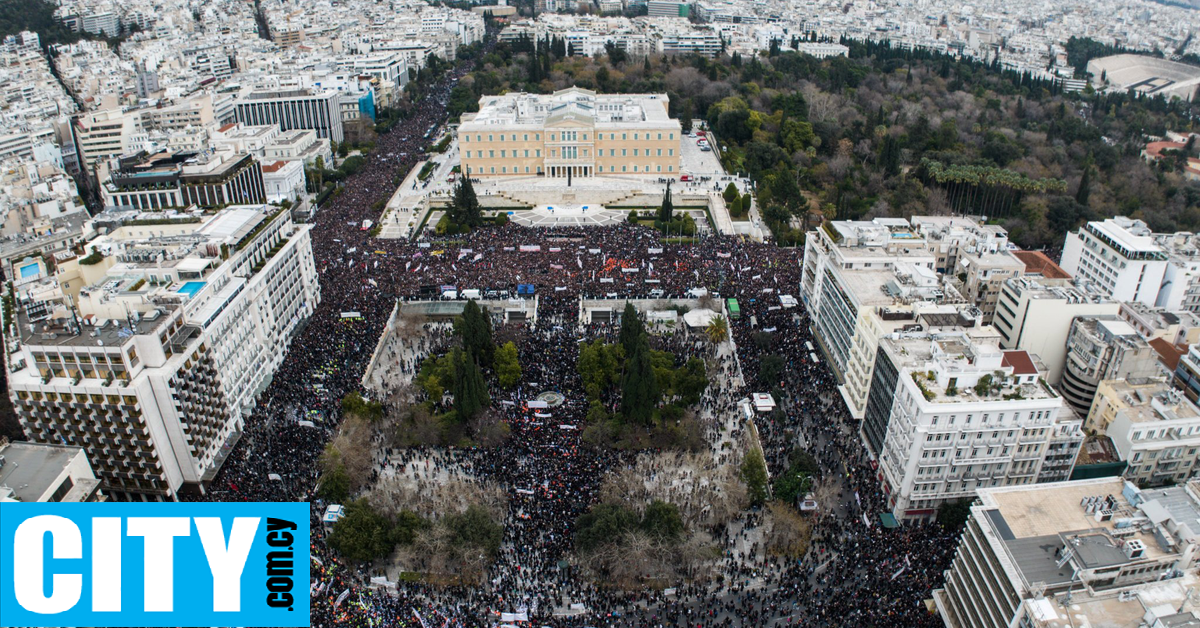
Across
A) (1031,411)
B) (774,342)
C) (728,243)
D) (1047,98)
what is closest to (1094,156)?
(1047,98)

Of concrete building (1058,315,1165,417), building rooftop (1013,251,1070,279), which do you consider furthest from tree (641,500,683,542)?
building rooftop (1013,251,1070,279)

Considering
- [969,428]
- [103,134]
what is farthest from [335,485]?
[103,134]

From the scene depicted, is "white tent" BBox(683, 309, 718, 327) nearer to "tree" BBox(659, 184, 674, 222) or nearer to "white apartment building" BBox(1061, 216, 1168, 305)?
"tree" BBox(659, 184, 674, 222)

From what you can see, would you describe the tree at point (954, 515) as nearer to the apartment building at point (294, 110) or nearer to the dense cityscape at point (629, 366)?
the dense cityscape at point (629, 366)

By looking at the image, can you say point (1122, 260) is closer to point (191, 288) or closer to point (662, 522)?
point (662, 522)

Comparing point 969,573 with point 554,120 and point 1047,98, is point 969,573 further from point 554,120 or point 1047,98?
Answer: point 1047,98

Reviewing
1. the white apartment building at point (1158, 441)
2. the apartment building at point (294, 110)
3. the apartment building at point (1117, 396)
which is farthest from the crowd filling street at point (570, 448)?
the apartment building at point (294, 110)

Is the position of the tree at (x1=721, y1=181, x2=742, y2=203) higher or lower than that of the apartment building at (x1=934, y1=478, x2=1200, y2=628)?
lower
